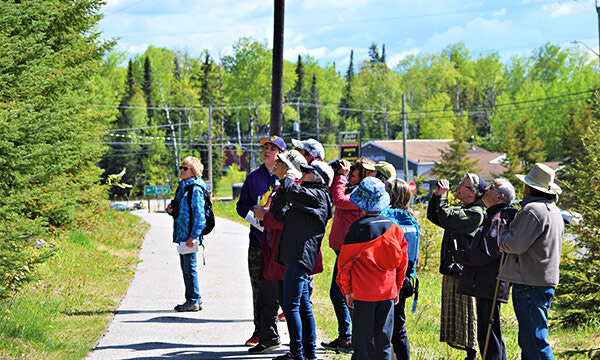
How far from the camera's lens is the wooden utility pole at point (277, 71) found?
12.5 meters

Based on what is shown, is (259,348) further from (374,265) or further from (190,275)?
(190,275)

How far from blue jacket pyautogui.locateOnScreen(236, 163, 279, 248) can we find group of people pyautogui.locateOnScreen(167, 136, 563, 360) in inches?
0.4

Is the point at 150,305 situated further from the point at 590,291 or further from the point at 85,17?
the point at 85,17

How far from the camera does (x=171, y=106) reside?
78375 millimetres

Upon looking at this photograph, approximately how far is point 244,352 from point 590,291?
5.06 m

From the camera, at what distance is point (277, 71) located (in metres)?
12.6

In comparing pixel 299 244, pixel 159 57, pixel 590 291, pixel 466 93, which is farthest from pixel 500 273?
pixel 466 93

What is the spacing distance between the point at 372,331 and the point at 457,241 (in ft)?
4.77

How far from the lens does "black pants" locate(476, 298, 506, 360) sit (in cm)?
591

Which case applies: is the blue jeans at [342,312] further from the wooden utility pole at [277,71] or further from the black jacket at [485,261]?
the wooden utility pole at [277,71]

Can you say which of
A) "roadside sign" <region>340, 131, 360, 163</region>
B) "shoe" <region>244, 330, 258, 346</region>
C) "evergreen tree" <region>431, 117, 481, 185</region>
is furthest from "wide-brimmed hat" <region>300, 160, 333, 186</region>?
"evergreen tree" <region>431, 117, 481, 185</region>

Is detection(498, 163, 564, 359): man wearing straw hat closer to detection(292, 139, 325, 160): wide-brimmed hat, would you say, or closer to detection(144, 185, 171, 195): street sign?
detection(292, 139, 325, 160): wide-brimmed hat

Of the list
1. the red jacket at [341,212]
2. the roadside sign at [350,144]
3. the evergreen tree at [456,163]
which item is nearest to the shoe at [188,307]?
the red jacket at [341,212]

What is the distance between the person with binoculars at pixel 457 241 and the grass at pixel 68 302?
3656 millimetres
